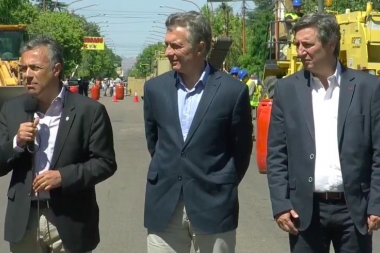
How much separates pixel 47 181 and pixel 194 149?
864mm

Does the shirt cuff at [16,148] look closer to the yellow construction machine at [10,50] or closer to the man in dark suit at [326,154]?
the man in dark suit at [326,154]

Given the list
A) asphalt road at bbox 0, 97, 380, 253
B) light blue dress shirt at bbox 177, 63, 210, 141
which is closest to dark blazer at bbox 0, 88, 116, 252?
light blue dress shirt at bbox 177, 63, 210, 141

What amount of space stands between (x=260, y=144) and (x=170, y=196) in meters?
1.57

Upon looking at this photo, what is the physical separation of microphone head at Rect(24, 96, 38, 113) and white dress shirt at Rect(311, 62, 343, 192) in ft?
5.08

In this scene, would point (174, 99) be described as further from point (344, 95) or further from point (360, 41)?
point (360, 41)

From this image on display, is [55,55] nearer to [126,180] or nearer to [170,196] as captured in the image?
[170,196]

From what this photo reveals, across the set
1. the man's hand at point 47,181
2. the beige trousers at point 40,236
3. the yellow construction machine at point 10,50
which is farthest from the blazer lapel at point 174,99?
the yellow construction machine at point 10,50

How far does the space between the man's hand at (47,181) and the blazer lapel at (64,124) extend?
0.41 ft

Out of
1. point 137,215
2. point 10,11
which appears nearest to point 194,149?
point 137,215

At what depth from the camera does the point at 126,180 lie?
49.9 feet

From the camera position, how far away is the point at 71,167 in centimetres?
499

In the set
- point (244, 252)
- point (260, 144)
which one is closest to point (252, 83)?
point (244, 252)

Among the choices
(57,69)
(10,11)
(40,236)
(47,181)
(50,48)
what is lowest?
(10,11)

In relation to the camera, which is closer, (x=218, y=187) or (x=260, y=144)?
(x=218, y=187)
